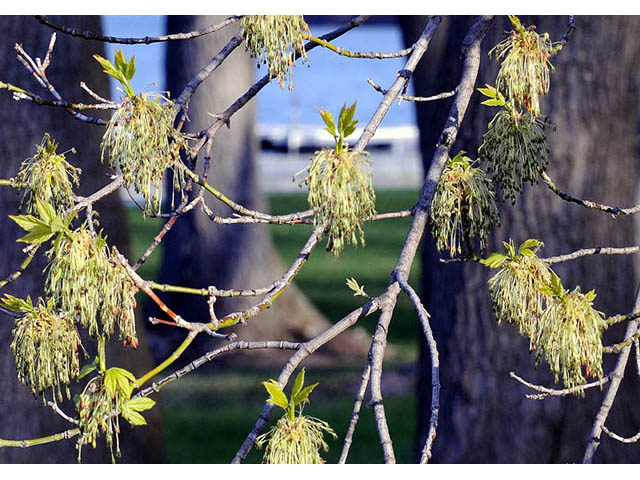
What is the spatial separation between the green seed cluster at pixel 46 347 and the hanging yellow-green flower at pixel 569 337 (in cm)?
59

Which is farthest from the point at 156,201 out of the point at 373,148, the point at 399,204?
the point at 373,148

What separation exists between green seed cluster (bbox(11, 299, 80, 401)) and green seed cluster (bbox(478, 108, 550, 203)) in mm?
638

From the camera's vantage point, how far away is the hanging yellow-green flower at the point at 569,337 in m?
1.11

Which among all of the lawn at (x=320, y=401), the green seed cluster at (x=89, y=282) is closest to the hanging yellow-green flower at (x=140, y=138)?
the green seed cluster at (x=89, y=282)

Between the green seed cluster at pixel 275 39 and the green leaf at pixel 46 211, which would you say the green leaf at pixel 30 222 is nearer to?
the green leaf at pixel 46 211

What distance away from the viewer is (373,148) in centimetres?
1456

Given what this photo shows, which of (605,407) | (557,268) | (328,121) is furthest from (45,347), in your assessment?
(557,268)

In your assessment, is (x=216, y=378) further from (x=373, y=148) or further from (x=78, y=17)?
(x=373, y=148)

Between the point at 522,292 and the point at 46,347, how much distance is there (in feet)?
2.02

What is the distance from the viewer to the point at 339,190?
1.06 m

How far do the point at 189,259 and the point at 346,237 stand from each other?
204 inches

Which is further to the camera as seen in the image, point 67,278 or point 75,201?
point 75,201
